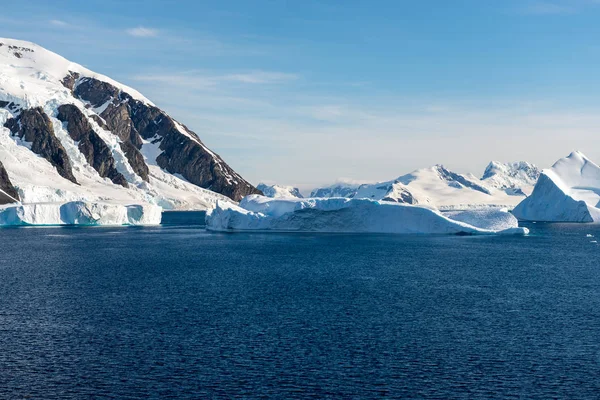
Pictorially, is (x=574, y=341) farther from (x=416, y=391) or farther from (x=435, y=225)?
(x=435, y=225)

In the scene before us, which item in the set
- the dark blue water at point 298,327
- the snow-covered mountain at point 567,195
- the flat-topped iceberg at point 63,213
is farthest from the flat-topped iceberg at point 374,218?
the snow-covered mountain at point 567,195

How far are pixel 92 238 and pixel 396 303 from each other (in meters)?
67.1

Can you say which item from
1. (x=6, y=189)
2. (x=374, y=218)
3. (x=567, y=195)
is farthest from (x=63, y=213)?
(x=567, y=195)

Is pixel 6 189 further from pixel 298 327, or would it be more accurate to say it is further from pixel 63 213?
pixel 298 327

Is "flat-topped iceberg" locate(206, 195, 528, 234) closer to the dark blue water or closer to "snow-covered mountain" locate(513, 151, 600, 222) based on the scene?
the dark blue water

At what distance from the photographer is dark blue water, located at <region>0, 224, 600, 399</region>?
25.5m

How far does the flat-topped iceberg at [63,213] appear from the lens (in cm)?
12662

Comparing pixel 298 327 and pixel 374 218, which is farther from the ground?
pixel 374 218

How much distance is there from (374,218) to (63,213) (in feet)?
211

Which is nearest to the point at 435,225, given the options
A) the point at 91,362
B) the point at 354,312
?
the point at 354,312

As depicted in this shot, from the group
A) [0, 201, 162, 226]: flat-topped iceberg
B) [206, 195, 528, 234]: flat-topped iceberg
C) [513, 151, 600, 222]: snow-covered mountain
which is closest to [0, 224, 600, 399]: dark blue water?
[206, 195, 528, 234]: flat-topped iceberg

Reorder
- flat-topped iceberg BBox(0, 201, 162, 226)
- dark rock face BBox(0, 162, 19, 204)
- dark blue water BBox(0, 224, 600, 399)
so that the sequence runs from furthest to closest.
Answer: dark rock face BBox(0, 162, 19, 204), flat-topped iceberg BBox(0, 201, 162, 226), dark blue water BBox(0, 224, 600, 399)

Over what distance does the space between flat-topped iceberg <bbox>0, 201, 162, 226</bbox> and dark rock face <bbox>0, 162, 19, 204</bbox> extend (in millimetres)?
26441

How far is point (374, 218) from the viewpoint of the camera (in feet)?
332
